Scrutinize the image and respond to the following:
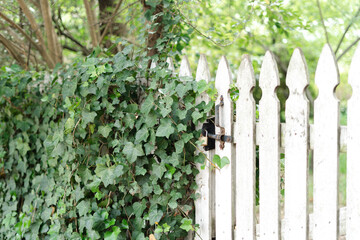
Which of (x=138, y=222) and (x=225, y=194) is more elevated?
(x=225, y=194)

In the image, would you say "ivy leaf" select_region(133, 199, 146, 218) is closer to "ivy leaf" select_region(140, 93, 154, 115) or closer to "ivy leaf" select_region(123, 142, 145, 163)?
"ivy leaf" select_region(123, 142, 145, 163)

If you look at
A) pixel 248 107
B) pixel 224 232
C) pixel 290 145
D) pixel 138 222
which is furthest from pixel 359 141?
pixel 138 222

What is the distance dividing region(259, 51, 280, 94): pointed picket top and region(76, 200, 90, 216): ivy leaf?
5.13 ft

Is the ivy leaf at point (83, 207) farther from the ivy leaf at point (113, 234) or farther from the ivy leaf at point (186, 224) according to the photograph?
the ivy leaf at point (186, 224)

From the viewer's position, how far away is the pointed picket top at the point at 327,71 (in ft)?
5.17

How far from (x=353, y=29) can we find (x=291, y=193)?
656 cm

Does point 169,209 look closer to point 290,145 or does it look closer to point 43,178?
point 290,145

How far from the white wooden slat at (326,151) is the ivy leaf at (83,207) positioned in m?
1.63

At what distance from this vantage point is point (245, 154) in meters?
2.04

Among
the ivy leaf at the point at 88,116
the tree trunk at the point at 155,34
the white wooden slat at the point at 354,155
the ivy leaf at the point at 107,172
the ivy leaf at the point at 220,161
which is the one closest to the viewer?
the white wooden slat at the point at 354,155

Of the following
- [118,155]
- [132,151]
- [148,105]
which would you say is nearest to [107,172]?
[118,155]

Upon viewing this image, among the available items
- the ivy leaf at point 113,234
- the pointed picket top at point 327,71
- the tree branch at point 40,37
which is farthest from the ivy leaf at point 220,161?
the tree branch at point 40,37

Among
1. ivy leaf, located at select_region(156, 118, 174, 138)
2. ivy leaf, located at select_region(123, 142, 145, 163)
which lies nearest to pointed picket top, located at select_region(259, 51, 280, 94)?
ivy leaf, located at select_region(156, 118, 174, 138)

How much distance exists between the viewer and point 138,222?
97.3 inches
